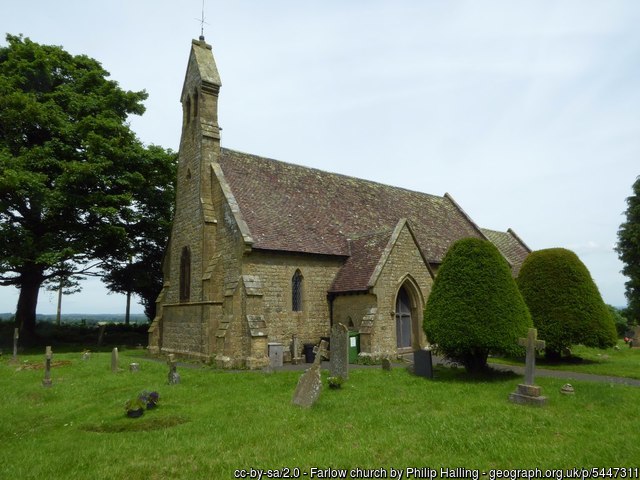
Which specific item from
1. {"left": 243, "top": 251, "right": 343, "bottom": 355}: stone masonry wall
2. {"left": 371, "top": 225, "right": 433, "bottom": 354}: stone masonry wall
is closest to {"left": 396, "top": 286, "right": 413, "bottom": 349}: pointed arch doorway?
{"left": 371, "top": 225, "right": 433, "bottom": 354}: stone masonry wall

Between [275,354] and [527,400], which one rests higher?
[275,354]

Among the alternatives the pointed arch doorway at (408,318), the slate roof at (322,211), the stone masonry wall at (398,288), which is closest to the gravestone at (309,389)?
the stone masonry wall at (398,288)

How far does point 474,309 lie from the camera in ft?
45.2

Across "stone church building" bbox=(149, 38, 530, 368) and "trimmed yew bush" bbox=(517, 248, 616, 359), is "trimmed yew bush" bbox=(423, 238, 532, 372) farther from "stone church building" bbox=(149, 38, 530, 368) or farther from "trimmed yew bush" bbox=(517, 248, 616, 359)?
"trimmed yew bush" bbox=(517, 248, 616, 359)

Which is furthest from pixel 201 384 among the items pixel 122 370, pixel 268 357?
pixel 122 370

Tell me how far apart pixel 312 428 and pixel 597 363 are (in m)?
14.6

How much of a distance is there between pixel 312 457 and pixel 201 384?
800 cm

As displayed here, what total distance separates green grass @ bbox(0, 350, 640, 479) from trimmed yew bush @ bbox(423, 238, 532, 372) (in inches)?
39.3

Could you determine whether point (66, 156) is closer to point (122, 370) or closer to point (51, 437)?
point (122, 370)

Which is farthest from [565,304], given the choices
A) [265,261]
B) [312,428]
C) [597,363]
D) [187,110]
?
[187,110]

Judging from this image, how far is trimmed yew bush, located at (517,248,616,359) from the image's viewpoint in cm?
1761

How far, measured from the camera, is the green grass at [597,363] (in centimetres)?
1539

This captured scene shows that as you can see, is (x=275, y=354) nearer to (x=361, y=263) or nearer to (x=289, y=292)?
(x=289, y=292)

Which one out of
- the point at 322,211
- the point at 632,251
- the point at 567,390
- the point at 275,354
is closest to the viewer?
the point at 567,390
